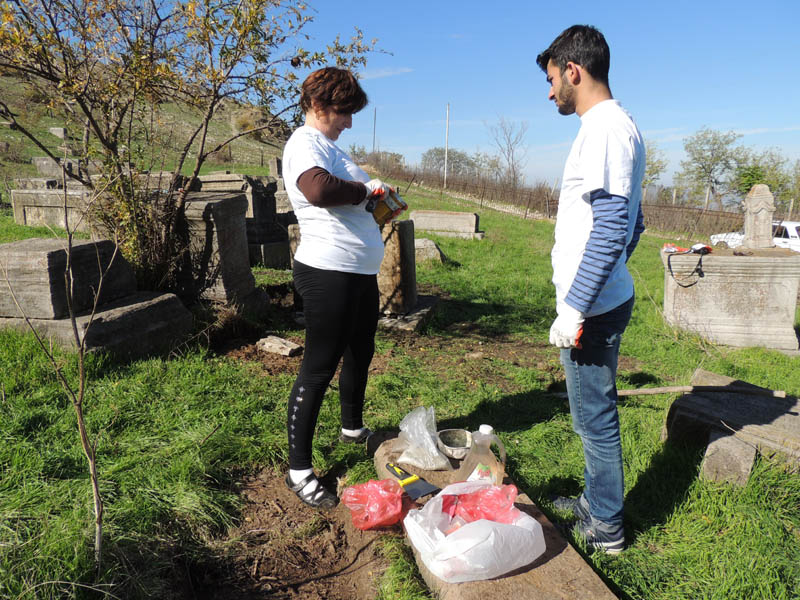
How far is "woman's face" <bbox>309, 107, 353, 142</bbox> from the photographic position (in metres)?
2.37

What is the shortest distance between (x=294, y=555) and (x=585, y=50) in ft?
7.58

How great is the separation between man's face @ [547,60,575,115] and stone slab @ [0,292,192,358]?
10.1 feet

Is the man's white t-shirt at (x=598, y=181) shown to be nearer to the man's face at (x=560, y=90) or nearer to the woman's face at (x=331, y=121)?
the man's face at (x=560, y=90)

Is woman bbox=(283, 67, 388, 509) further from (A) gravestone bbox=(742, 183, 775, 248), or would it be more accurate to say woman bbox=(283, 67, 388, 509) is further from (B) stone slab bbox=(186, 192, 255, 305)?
(A) gravestone bbox=(742, 183, 775, 248)

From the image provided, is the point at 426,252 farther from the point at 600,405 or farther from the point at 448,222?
the point at 600,405

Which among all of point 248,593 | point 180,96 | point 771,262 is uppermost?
point 180,96

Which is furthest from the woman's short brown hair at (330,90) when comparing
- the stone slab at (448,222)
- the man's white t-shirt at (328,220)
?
the stone slab at (448,222)

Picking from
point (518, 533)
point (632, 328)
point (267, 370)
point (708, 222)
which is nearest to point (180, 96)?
point (267, 370)

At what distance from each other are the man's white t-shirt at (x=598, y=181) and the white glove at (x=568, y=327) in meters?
0.07

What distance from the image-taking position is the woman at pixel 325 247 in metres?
2.31

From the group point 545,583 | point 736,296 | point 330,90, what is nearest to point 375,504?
point 545,583

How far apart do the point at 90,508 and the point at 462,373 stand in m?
2.95

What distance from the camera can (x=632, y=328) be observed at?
20.8 feet

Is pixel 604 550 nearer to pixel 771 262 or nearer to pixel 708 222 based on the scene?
pixel 771 262
